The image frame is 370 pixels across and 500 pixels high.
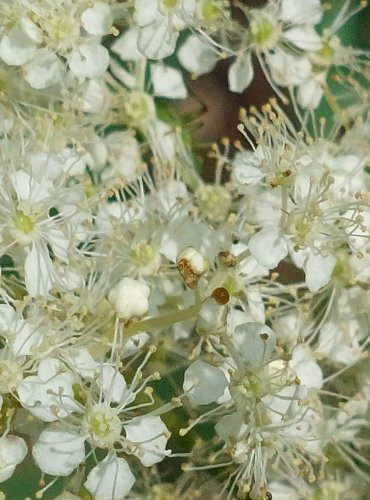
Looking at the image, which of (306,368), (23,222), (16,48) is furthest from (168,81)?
(306,368)

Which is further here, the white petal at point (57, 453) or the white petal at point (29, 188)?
the white petal at point (29, 188)

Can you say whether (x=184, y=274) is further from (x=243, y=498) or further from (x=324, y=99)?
(x=324, y=99)

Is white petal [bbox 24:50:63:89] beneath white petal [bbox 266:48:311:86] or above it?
above

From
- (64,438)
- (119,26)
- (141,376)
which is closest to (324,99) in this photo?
(119,26)

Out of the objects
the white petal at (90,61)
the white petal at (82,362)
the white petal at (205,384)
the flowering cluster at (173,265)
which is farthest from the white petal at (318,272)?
the white petal at (90,61)

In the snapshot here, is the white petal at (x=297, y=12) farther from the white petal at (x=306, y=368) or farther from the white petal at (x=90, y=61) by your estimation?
the white petal at (x=306, y=368)

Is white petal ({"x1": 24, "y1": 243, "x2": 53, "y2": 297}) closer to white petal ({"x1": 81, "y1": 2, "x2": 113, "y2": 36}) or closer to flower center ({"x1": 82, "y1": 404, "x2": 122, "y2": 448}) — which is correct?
flower center ({"x1": 82, "y1": 404, "x2": 122, "y2": 448})

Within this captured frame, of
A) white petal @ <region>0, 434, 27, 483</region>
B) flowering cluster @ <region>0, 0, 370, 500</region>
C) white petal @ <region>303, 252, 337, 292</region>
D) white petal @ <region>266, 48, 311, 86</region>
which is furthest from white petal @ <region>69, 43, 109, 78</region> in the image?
white petal @ <region>0, 434, 27, 483</region>
